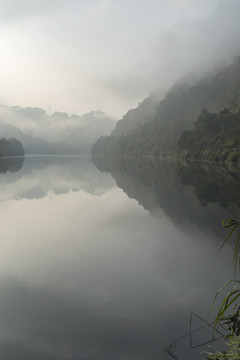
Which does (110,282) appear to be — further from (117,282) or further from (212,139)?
(212,139)

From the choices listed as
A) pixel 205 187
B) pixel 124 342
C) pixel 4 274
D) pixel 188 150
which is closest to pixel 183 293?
pixel 124 342

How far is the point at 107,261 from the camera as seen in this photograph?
1580 cm

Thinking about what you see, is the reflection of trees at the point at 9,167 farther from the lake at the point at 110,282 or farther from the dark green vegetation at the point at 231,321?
the dark green vegetation at the point at 231,321

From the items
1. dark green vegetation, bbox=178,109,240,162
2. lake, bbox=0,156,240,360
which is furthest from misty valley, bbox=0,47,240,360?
dark green vegetation, bbox=178,109,240,162

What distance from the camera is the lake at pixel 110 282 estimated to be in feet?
28.4

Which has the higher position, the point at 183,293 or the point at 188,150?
the point at 188,150

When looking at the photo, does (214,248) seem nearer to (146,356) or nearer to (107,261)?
(107,261)

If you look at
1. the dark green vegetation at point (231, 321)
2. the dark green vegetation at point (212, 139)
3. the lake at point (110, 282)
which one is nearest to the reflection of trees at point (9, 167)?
the lake at point (110, 282)

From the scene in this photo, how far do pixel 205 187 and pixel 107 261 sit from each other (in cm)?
3063

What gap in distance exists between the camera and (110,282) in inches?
512

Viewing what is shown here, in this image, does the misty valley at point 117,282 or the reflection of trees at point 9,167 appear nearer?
the misty valley at point 117,282

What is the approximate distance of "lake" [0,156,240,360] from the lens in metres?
8.65

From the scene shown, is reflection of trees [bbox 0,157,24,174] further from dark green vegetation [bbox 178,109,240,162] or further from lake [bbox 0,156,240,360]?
dark green vegetation [bbox 178,109,240,162]

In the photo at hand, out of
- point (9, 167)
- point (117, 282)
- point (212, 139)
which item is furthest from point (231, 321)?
point (212, 139)
